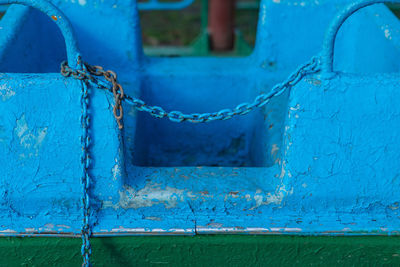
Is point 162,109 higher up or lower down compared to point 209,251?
higher up

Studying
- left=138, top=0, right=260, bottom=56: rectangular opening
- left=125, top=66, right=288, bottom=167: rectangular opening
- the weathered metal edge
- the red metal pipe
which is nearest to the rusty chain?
the weathered metal edge

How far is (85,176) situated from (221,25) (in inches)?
124

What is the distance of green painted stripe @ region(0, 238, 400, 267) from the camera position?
1.56 m

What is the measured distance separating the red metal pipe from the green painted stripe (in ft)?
10.3

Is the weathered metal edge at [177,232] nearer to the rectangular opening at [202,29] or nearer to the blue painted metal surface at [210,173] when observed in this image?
the blue painted metal surface at [210,173]

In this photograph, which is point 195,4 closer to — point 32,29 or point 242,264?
point 32,29

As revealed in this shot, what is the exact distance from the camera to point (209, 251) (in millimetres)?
1592

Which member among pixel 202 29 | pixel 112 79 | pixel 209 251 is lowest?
pixel 209 251

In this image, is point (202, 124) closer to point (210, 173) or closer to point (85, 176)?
point (210, 173)

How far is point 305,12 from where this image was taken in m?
2.29

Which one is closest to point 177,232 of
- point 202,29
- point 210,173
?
point 210,173

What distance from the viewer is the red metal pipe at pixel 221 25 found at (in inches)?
172

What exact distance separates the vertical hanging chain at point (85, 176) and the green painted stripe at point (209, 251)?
0.04m

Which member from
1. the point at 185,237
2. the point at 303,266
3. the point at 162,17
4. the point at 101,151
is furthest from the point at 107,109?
the point at 162,17
